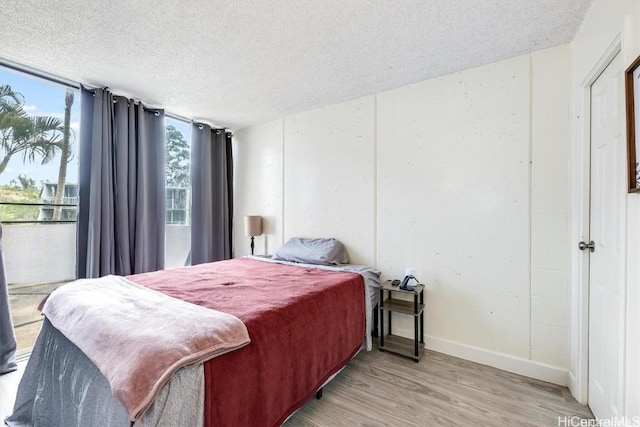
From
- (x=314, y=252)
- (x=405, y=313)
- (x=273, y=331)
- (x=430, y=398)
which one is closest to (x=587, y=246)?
(x=405, y=313)

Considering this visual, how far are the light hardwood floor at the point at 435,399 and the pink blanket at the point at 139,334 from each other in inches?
34.4

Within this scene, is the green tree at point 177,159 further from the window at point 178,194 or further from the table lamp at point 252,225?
the table lamp at point 252,225

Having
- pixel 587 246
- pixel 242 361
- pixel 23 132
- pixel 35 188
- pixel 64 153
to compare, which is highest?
pixel 23 132

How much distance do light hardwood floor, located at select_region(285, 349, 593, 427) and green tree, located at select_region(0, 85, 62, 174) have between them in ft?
10.4

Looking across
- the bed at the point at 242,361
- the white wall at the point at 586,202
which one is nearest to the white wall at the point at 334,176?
the bed at the point at 242,361

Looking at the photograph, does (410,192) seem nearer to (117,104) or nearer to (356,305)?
(356,305)

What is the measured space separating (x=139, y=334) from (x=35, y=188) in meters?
2.45

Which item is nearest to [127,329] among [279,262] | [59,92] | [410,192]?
[279,262]

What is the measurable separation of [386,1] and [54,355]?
278 centimetres

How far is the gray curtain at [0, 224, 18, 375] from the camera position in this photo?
2090 millimetres

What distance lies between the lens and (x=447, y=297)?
7.97ft

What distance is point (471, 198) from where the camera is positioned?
7.66 feet

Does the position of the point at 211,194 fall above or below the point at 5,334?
above

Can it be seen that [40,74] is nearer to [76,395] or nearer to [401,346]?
[76,395]
